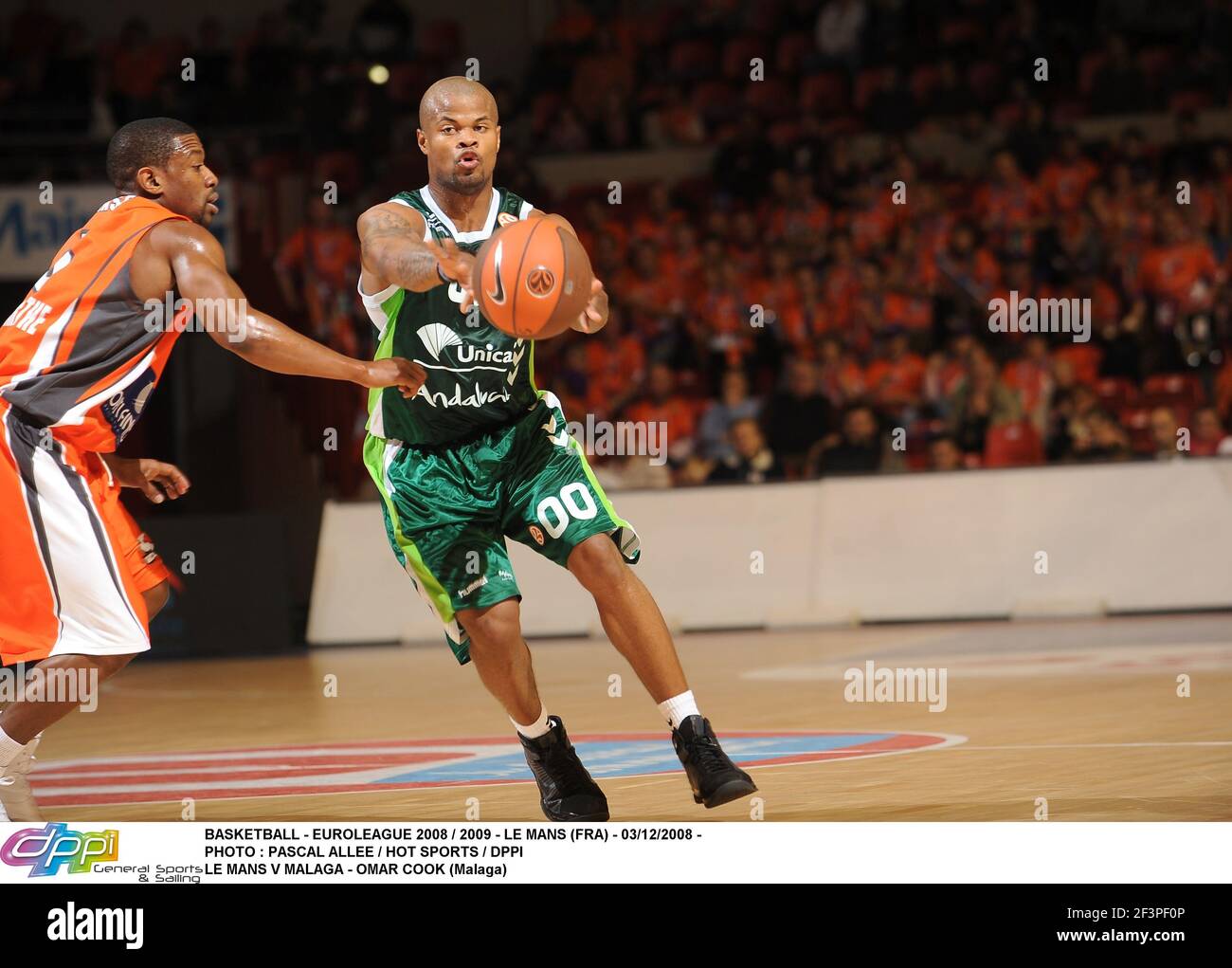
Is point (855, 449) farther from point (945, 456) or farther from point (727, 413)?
point (727, 413)

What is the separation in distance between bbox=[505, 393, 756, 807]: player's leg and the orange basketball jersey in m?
1.20

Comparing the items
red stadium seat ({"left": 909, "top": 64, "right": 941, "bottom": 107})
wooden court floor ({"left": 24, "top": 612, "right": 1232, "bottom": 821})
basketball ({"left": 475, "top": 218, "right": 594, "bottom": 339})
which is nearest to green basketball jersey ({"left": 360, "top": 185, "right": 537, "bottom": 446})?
basketball ({"left": 475, "top": 218, "right": 594, "bottom": 339})

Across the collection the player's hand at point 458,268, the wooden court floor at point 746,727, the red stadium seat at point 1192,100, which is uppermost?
the red stadium seat at point 1192,100

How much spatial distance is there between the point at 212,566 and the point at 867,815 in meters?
8.41

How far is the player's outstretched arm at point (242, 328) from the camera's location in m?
4.66

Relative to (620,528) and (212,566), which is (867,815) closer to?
(620,528)

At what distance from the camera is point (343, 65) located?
18.5 metres

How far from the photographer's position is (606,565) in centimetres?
497

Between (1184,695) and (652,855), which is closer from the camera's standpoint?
(652,855)

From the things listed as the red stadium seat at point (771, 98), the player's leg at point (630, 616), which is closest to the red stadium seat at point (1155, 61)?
the red stadium seat at point (771, 98)

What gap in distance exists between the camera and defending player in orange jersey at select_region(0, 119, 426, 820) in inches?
190

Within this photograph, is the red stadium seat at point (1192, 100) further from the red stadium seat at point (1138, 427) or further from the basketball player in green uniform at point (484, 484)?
the basketball player in green uniform at point (484, 484)

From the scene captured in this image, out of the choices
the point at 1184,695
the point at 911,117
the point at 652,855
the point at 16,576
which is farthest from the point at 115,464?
the point at 911,117

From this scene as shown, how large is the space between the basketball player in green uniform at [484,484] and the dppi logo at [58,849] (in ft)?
4.01
